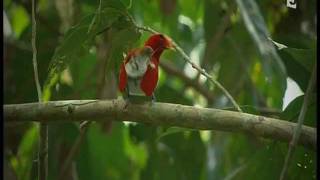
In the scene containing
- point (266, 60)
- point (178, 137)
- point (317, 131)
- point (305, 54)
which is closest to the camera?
point (266, 60)

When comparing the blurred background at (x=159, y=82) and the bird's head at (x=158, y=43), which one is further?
the blurred background at (x=159, y=82)

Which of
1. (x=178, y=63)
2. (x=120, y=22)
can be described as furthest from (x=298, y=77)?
(x=178, y=63)

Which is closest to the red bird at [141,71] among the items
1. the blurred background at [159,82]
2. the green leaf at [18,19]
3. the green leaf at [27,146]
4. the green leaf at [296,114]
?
the green leaf at [296,114]

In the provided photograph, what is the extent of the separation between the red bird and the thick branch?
0.03 m

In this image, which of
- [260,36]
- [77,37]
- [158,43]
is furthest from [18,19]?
[260,36]

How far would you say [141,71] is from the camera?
866 millimetres

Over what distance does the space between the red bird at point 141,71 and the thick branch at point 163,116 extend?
3cm

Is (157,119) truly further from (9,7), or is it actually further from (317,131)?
(9,7)

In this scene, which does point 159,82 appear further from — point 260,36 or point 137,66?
point 260,36

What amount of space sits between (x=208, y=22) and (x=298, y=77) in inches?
14.3

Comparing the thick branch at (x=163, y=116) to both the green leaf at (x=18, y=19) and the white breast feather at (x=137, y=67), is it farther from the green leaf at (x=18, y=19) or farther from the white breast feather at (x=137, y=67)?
the green leaf at (x=18, y=19)

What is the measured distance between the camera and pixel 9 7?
1.65 m

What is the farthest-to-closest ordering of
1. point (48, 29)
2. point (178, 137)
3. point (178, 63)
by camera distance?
point (178, 63), point (48, 29), point (178, 137)

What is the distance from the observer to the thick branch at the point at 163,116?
31.7 inches
